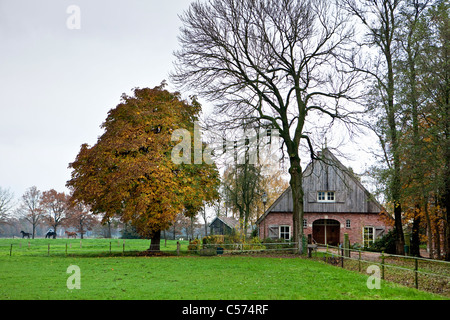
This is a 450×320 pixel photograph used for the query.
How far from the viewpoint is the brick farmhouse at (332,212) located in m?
32.7

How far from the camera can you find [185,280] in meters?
12.4

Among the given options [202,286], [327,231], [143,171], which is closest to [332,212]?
[327,231]

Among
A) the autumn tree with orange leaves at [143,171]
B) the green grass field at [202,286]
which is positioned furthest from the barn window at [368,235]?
the green grass field at [202,286]

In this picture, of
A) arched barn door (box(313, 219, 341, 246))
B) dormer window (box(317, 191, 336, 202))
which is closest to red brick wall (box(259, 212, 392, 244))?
arched barn door (box(313, 219, 341, 246))

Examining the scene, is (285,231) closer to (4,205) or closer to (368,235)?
(368,235)

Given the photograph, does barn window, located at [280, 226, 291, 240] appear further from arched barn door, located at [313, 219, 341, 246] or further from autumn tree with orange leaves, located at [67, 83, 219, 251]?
autumn tree with orange leaves, located at [67, 83, 219, 251]

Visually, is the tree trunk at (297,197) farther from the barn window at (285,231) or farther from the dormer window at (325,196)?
the dormer window at (325,196)

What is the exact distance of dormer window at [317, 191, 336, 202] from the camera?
33719 mm

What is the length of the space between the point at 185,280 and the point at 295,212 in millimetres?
12528

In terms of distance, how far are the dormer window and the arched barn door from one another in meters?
1.99

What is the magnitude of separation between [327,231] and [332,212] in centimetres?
217

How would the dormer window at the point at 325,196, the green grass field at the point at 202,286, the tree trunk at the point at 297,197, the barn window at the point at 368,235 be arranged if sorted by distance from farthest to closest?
the dormer window at the point at 325,196 < the barn window at the point at 368,235 < the tree trunk at the point at 297,197 < the green grass field at the point at 202,286
